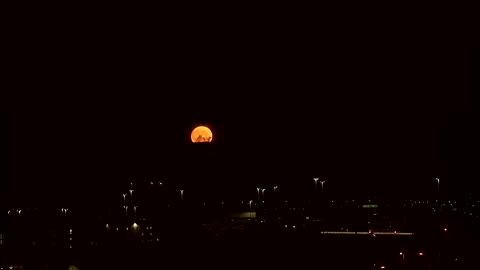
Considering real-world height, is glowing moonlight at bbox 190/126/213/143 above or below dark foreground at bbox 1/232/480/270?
above

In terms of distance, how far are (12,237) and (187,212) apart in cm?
737

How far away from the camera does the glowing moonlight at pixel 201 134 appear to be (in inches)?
600

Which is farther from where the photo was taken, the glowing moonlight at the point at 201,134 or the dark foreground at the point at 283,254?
the glowing moonlight at the point at 201,134

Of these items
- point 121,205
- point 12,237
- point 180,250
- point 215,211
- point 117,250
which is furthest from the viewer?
point 121,205

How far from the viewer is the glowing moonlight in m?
15.2

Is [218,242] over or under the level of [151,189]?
under

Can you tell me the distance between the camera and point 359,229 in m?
17.0

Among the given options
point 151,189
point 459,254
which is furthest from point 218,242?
point 151,189

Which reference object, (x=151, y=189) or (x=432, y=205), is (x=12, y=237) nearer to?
(x=151, y=189)

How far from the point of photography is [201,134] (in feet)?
50.4

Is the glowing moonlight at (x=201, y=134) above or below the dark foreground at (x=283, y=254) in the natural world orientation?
above

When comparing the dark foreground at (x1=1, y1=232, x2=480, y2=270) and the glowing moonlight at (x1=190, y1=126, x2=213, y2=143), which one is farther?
the glowing moonlight at (x1=190, y1=126, x2=213, y2=143)

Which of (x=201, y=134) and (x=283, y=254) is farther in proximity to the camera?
(x=201, y=134)

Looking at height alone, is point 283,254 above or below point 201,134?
below
